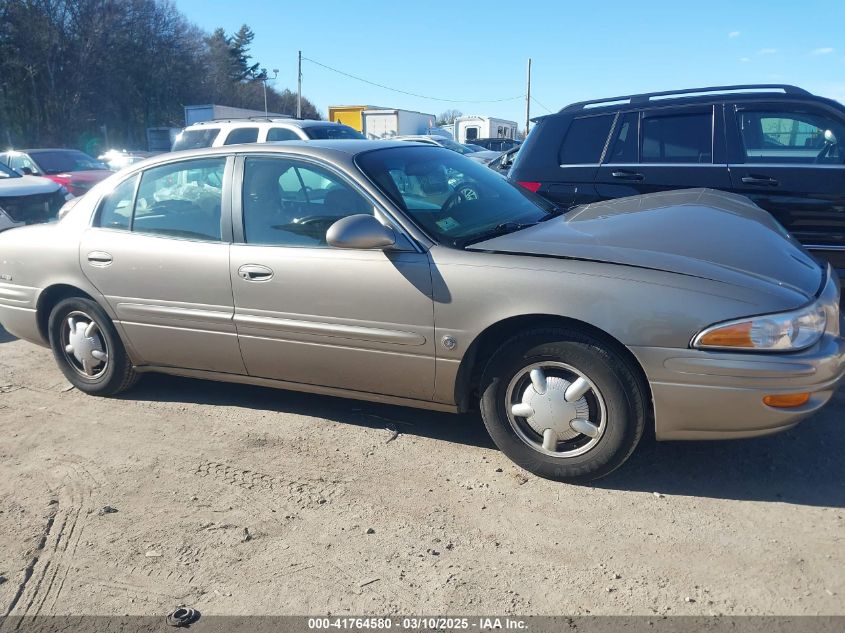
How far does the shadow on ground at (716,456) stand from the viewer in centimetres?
317

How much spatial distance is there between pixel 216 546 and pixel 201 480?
63 cm

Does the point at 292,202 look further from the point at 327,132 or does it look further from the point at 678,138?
the point at 327,132

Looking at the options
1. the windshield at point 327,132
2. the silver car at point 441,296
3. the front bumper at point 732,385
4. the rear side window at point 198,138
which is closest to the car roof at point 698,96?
the silver car at point 441,296

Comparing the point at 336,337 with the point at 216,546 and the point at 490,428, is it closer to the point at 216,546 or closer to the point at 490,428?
the point at 490,428

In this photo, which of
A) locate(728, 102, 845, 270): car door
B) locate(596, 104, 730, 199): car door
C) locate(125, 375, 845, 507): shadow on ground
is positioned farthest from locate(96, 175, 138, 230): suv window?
locate(728, 102, 845, 270): car door

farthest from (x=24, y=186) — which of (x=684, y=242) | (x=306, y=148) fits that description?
(x=684, y=242)

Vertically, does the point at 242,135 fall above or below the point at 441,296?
above

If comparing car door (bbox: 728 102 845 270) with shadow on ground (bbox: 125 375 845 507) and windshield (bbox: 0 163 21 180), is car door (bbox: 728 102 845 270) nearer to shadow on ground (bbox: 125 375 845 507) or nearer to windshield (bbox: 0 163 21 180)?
shadow on ground (bbox: 125 375 845 507)

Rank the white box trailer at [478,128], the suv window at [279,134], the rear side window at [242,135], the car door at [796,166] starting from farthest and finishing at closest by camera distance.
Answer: the white box trailer at [478,128] → the rear side window at [242,135] → the suv window at [279,134] → the car door at [796,166]

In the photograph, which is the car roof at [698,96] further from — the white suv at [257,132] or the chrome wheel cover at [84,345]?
the white suv at [257,132]

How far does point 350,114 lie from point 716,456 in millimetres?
32504

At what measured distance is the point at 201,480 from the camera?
3506 millimetres

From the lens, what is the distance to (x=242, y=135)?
38.1ft

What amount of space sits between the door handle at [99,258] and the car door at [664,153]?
3686 mm
